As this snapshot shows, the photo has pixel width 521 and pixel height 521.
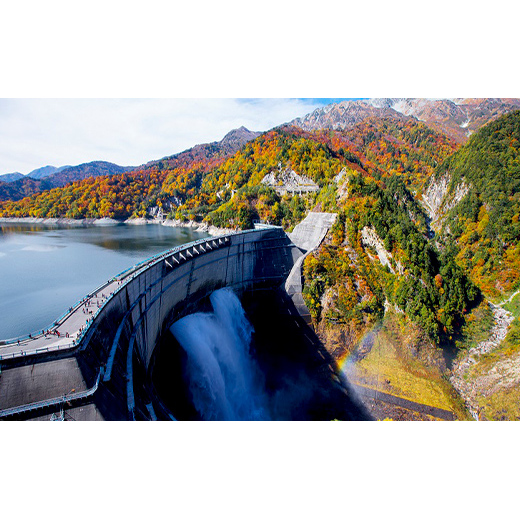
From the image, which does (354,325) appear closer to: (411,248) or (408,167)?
(411,248)

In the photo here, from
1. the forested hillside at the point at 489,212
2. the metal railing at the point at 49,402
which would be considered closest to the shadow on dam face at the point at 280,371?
the metal railing at the point at 49,402

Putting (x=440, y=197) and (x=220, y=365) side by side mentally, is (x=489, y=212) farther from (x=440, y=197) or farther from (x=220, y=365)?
(x=220, y=365)

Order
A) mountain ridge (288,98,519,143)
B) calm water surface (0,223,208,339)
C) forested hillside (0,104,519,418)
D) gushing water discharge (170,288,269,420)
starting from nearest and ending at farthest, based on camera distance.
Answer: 1. gushing water discharge (170,288,269,420)
2. calm water surface (0,223,208,339)
3. forested hillside (0,104,519,418)
4. mountain ridge (288,98,519,143)

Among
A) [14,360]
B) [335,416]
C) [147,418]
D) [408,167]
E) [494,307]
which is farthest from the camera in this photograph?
[408,167]

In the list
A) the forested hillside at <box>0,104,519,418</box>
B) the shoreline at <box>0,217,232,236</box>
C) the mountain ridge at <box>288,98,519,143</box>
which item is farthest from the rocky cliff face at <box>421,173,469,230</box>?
the mountain ridge at <box>288,98,519,143</box>

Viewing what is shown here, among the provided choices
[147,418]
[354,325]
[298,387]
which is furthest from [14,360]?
[354,325]

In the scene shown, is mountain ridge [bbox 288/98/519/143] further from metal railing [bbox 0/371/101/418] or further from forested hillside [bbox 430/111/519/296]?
metal railing [bbox 0/371/101/418]
